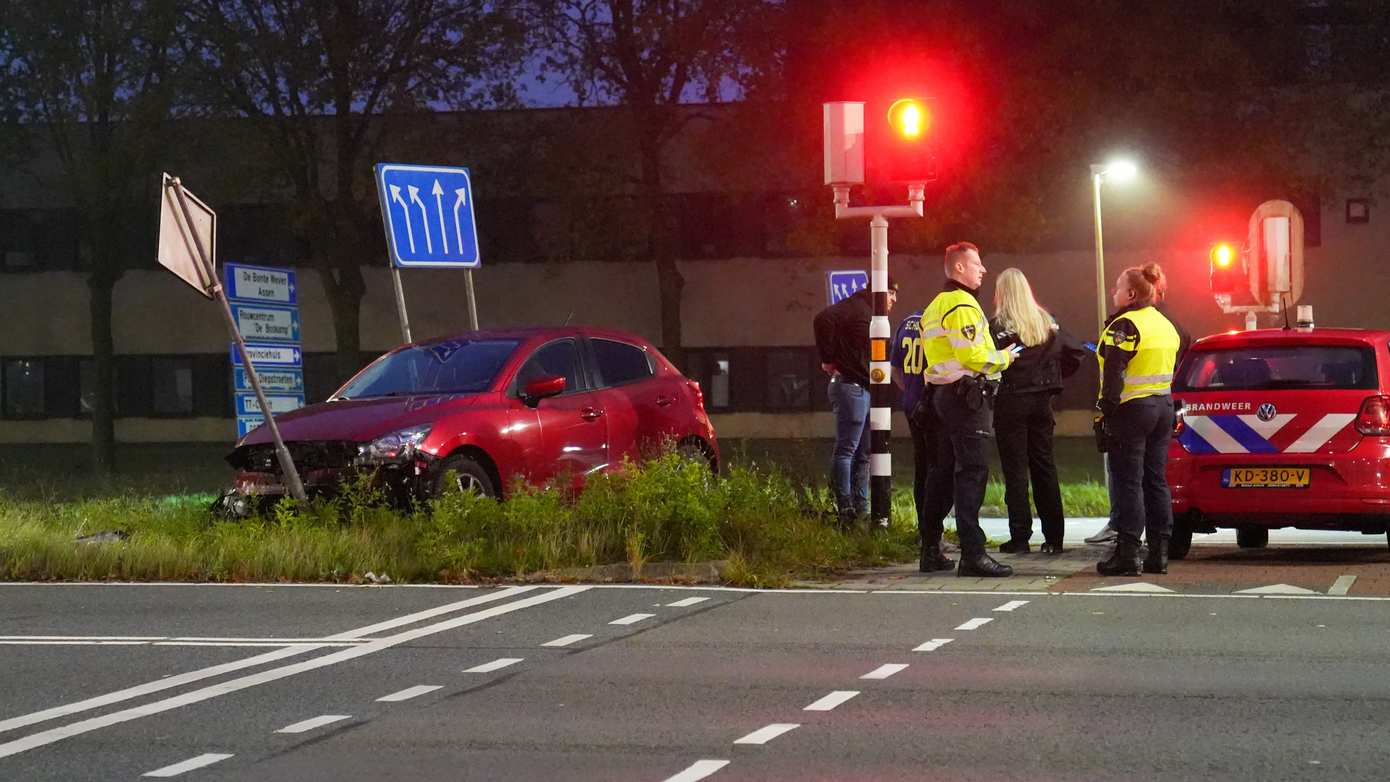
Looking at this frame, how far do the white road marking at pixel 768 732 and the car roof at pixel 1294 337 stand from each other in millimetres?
7216

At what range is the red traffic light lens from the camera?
47.3ft

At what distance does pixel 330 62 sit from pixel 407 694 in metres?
32.1

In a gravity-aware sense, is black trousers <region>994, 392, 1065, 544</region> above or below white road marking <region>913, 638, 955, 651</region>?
above

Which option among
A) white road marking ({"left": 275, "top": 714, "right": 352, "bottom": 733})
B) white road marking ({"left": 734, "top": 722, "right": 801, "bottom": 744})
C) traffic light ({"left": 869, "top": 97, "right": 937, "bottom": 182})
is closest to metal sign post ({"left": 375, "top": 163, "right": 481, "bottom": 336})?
traffic light ({"left": 869, "top": 97, "right": 937, "bottom": 182})

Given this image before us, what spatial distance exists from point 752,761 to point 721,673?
2056 mm

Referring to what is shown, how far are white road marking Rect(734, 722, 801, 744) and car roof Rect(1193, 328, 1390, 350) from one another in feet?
23.7

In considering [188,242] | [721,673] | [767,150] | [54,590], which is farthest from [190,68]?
[721,673]

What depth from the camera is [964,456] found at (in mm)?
12734

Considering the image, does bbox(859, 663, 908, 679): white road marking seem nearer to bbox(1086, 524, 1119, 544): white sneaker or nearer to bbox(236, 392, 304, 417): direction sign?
bbox(1086, 524, 1119, 544): white sneaker

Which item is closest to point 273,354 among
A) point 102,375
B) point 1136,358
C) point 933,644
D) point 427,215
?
point 427,215

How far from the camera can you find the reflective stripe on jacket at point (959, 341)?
12.6 m

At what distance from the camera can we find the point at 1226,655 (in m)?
9.28

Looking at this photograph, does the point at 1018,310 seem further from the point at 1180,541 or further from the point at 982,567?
the point at 1180,541

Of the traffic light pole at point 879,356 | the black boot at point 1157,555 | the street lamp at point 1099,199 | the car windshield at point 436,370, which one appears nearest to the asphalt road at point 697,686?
the black boot at point 1157,555
